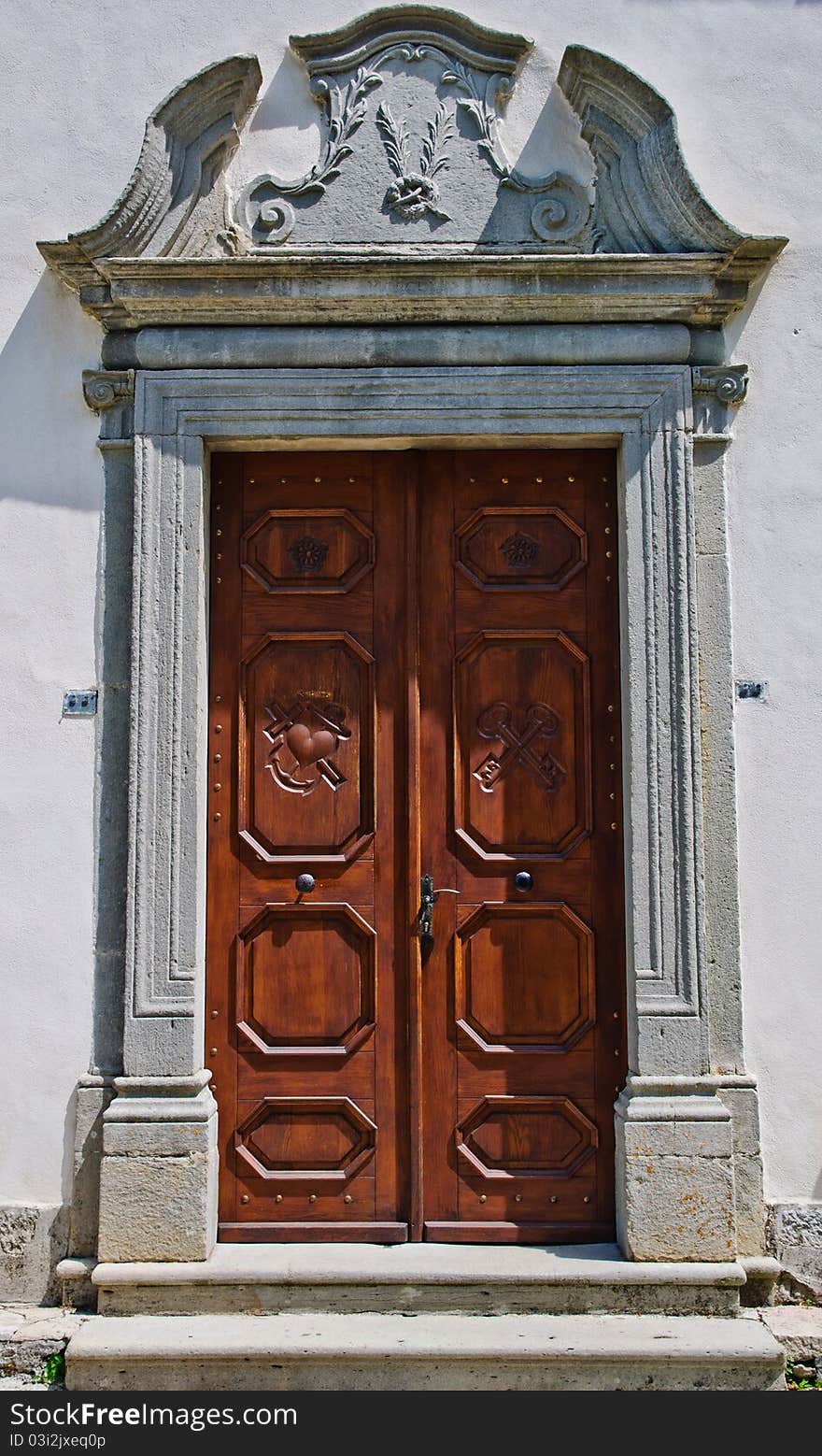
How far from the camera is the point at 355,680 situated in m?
4.36

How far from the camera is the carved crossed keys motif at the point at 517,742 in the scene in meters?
4.32

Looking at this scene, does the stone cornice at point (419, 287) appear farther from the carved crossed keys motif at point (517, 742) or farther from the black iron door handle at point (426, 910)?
the black iron door handle at point (426, 910)

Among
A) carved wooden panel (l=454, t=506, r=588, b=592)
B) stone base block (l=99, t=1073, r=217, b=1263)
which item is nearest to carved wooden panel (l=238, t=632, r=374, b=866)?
carved wooden panel (l=454, t=506, r=588, b=592)

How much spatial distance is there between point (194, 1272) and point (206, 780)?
1554mm

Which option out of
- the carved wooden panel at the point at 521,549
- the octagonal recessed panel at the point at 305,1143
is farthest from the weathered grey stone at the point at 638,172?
the octagonal recessed panel at the point at 305,1143

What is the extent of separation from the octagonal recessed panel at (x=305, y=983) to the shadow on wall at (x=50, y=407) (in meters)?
1.57

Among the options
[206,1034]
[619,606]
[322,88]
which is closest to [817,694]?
[619,606]

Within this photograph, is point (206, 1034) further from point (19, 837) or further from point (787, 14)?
point (787, 14)

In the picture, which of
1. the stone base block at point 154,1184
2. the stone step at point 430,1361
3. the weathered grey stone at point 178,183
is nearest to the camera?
the stone step at point 430,1361

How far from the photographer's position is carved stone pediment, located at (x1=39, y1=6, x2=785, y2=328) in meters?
4.17

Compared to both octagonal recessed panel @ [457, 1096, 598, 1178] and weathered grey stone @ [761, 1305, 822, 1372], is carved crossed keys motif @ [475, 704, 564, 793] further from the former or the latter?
weathered grey stone @ [761, 1305, 822, 1372]

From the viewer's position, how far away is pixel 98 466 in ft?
14.1

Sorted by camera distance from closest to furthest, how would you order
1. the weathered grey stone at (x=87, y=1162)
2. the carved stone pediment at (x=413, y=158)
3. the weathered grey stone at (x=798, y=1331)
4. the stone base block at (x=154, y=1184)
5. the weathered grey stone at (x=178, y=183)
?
1. the weathered grey stone at (x=798, y=1331)
2. the stone base block at (x=154, y=1184)
3. the weathered grey stone at (x=87, y=1162)
4. the weathered grey stone at (x=178, y=183)
5. the carved stone pediment at (x=413, y=158)

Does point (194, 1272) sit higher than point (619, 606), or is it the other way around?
point (619, 606)
